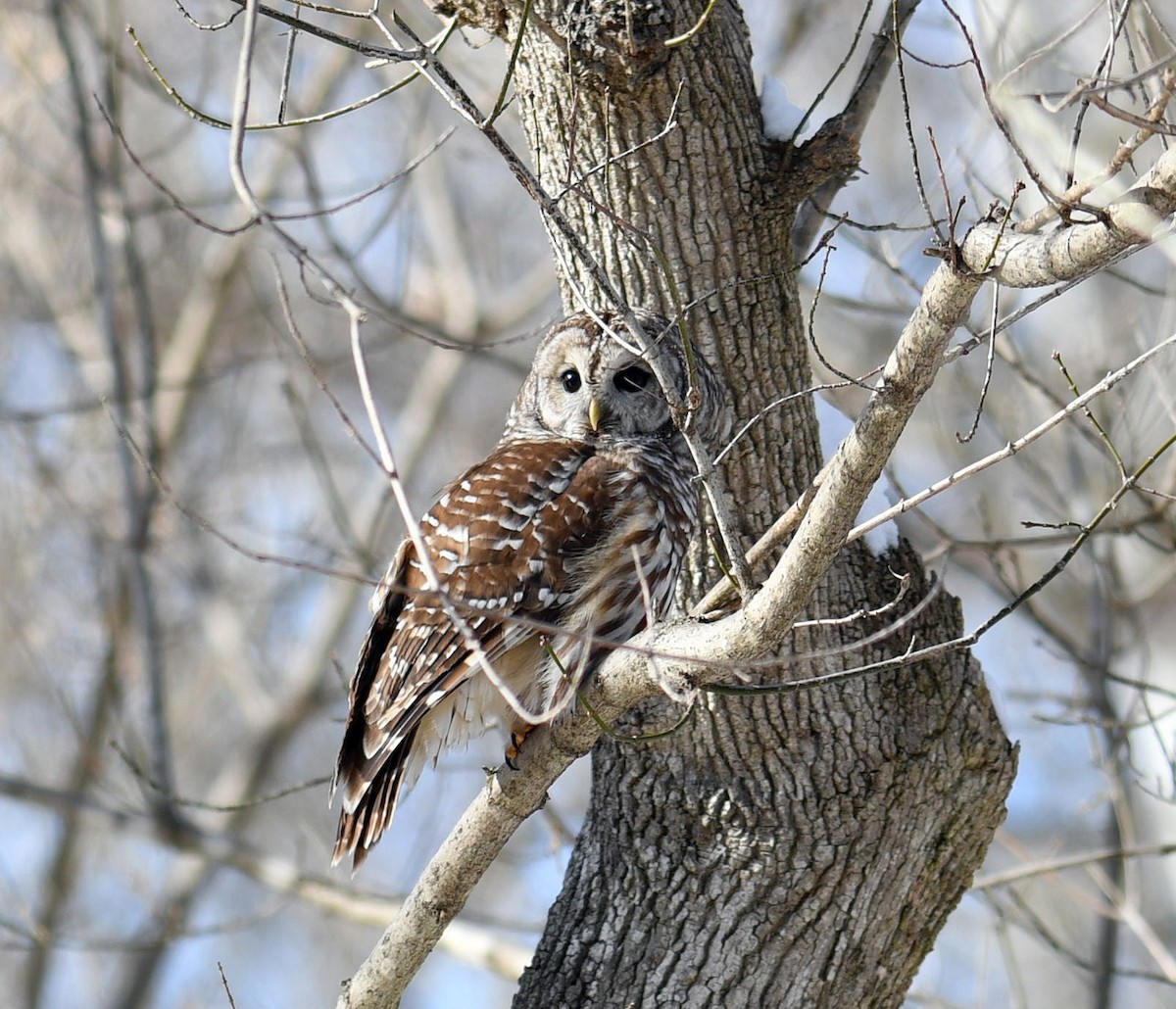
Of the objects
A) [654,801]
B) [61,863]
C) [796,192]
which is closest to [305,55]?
[61,863]

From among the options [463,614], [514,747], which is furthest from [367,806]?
[463,614]

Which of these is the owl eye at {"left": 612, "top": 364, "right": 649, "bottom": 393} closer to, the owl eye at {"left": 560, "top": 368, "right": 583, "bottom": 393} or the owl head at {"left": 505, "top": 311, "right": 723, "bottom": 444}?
the owl head at {"left": 505, "top": 311, "right": 723, "bottom": 444}

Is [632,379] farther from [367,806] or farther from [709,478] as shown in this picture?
[709,478]

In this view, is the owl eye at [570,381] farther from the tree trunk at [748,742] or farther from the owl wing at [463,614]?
the tree trunk at [748,742]

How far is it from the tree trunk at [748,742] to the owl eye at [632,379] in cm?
69

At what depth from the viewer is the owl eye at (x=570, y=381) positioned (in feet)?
15.0

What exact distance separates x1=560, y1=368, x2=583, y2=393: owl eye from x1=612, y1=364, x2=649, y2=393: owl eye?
0.44 ft

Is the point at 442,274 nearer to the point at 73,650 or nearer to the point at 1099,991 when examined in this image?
the point at 73,650

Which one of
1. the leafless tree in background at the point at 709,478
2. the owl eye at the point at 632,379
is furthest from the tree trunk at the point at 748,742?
the owl eye at the point at 632,379

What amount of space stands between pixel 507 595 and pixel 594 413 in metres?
0.87

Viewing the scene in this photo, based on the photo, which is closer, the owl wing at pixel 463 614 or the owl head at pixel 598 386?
the owl wing at pixel 463 614

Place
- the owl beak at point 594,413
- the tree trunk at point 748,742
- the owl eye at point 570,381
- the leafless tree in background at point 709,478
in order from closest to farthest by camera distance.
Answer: the leafless tree in background at point 709,478 → the tree trunk at point 748,742 → the owl beak at point 594,413 → the owl eye at point 570,381

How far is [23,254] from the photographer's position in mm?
9672

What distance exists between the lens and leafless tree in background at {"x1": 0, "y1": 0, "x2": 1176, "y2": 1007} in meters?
2.86
